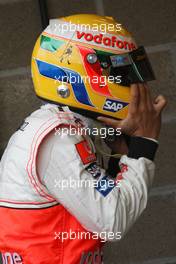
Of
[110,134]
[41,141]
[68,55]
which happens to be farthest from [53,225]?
[68,55]

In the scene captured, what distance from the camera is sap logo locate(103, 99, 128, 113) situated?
56.4 inches

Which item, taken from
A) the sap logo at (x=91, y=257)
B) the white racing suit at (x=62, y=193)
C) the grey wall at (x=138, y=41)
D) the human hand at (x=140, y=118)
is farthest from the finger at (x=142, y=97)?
the grey wall at (x=138, y=41)

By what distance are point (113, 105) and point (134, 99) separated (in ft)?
0.26

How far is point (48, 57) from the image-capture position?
1434 millimetres

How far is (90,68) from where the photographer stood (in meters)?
1.40

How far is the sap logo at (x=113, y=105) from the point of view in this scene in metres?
1.43

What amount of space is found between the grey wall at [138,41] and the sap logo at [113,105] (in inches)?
31.5

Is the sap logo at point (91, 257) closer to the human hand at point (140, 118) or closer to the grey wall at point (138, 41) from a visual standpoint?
the human hand at point (140, 118)

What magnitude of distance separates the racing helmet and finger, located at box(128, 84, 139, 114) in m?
0.03

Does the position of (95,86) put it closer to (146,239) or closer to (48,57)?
(48,57)
